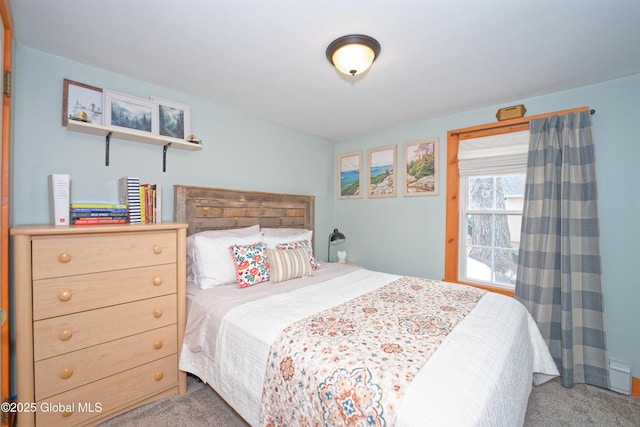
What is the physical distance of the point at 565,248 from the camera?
2154 mm

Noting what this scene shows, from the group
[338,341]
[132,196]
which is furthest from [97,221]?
[338,341]

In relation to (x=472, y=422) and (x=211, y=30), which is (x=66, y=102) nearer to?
(x=211, y=30)

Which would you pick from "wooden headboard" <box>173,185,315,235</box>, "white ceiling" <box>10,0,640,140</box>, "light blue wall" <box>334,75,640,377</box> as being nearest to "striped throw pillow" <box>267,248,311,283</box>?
"wooden headboard" <box>173,185,315,235</box>

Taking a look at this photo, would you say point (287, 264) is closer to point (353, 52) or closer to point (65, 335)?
point (65, 335)

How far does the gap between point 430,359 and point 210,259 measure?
1.66 metres

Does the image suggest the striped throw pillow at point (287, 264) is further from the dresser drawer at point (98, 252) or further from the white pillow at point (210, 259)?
the dresser drawer at point (98, 252)

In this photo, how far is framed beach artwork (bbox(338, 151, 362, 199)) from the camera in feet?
11.9

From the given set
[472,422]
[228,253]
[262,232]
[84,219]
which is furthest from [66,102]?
[472,422]

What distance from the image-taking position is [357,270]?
267 cm

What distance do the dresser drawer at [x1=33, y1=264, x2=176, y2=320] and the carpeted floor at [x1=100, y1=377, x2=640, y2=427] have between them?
0.72 metres

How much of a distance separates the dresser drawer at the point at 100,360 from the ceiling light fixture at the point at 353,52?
2.04 meters

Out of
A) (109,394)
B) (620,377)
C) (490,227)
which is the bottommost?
(620,377)

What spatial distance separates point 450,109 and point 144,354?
127 inches

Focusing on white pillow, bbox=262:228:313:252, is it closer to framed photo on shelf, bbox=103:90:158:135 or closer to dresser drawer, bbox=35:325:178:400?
dresser drawer, bbox=35:325:178:400
